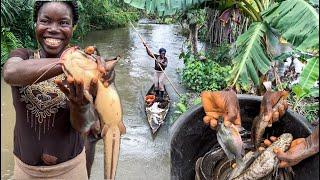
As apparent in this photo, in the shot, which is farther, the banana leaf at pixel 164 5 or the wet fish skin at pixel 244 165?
the banana leaf at pixel 164 5

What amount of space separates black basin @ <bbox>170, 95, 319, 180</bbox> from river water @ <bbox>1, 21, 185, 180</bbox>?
1014 millimetres

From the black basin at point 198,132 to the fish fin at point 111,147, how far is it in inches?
30.4

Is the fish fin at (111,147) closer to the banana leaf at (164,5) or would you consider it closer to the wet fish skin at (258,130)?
the wet fish skin at (258,130)

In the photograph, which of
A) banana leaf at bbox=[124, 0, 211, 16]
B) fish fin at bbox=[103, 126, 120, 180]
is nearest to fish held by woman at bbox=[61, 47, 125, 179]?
fish fin at bbox=[103, 126, 120, 180]

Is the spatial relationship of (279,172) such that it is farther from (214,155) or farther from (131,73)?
(131,73)

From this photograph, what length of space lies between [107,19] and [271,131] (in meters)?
16.7

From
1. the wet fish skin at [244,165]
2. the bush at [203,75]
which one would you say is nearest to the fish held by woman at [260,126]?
the wet fish skin at [244,165]

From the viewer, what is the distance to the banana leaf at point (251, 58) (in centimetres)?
297

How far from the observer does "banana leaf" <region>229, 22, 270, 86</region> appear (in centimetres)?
297

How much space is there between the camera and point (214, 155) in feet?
7.51

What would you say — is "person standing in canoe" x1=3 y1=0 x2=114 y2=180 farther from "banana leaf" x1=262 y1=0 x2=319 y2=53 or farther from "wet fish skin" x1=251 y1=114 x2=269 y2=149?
"banana leaf" x1=262 y1=0 x2=319 y2=53

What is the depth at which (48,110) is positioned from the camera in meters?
1.87

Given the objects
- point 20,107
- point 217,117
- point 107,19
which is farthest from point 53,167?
point 107,19

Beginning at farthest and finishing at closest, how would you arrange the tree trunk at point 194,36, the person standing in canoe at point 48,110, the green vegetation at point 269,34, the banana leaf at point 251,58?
1. the tree trunk at point 194,36
2. the banana leaf at point 251,58
3. the green vegetation at point 269,34
4. the person standing in canoe at point 48,110
